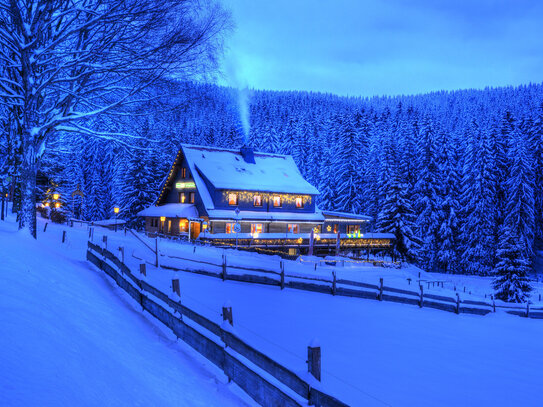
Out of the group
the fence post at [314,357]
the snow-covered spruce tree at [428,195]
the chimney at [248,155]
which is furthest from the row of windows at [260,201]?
the fence post at [314,357]

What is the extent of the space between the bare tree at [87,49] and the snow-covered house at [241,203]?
22184 mm

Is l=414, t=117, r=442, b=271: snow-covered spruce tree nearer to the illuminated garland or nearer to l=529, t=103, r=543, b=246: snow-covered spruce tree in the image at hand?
l=529, t=103, r=543, b=246: snow-covered spruce tree

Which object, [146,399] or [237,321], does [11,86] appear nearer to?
[237,321]

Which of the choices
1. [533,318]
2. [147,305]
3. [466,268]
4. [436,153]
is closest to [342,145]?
[436,153]

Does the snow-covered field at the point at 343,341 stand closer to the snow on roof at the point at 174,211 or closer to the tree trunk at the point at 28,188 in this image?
the tree trunk at the point at 28,188

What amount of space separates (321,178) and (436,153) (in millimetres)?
19708

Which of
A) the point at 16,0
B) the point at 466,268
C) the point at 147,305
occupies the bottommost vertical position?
the point at 466,268

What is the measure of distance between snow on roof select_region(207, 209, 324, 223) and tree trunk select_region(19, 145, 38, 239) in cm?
2403

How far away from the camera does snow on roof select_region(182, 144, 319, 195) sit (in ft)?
135

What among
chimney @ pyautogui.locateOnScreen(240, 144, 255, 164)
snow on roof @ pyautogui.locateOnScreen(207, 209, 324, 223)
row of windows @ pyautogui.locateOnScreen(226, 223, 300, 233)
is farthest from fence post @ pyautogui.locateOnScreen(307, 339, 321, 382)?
chimney @ pyautogui.locateOnScreen(240, 144, 255, 164)

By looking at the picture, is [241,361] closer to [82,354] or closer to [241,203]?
[82,354]

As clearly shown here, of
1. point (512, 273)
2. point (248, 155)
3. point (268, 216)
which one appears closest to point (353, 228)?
point (268, 216)

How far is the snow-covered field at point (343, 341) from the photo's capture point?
21.8 feet

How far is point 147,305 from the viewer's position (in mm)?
9906
